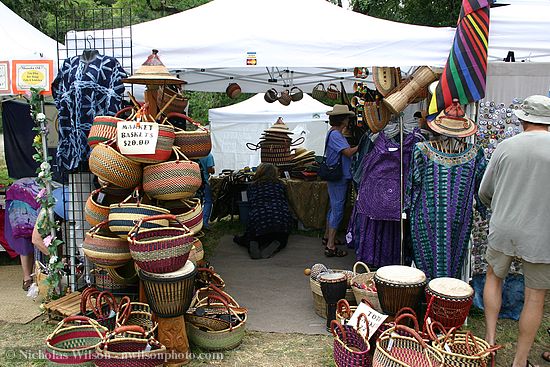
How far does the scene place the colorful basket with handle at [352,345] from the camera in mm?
2971

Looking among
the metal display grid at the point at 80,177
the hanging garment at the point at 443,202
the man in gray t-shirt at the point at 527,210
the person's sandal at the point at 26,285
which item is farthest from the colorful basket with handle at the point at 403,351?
the person's sandal at the point at 26,285

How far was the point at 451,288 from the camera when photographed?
3.19 meters

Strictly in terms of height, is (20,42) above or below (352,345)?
above

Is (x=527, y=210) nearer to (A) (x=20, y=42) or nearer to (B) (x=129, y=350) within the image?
(B) (x=129, y=350)

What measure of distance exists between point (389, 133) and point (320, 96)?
3.27m

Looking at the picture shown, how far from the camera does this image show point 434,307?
10.5ft

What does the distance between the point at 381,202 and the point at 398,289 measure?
3.69ft

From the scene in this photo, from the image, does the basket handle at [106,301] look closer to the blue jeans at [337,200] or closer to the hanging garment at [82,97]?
the hanging garment at [82,97]

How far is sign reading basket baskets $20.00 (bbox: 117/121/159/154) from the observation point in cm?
337

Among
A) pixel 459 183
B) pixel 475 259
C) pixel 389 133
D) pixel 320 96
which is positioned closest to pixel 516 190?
pixel 459 183

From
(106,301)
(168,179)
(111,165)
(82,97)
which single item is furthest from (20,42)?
(106,301)

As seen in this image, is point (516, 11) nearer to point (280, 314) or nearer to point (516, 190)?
point (516, 190)

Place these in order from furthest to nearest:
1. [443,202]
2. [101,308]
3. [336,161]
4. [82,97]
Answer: [336,161] → [82,97] → [443,202] → [101,308]

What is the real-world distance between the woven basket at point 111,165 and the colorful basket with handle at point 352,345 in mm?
1632
